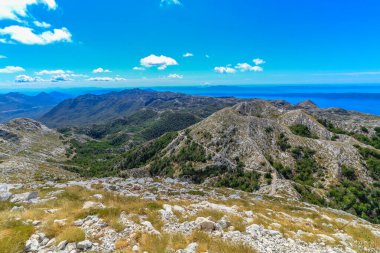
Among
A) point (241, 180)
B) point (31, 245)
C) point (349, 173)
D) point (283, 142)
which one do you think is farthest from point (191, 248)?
point (283, 142)

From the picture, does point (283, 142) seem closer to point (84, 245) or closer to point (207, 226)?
point (207, 226)

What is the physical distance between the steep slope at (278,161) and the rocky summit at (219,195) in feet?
1.48

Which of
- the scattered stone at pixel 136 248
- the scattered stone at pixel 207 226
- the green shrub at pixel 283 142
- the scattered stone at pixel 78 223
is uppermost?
the scattered stone at pixel 136 248

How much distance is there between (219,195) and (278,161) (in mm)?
54454

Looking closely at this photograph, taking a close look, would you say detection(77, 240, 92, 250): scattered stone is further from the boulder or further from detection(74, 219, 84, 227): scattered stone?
detection(74, 219, 84, 227): scattered stone

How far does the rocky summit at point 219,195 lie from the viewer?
14.0 m

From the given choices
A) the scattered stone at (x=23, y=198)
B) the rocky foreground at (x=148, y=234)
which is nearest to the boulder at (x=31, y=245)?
the rocky foreground at (x=148, y=234)

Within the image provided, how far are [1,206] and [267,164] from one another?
83460 millimetres

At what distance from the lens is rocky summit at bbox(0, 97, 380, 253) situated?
14.0 metres

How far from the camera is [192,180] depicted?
93250 mm

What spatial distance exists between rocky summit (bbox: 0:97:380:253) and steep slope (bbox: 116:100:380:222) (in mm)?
452

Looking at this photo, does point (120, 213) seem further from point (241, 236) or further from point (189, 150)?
point (189, 150)

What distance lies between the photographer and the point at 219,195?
48.4 metres

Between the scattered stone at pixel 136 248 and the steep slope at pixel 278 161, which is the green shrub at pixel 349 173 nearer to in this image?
the steep slope at pixel 278 161
